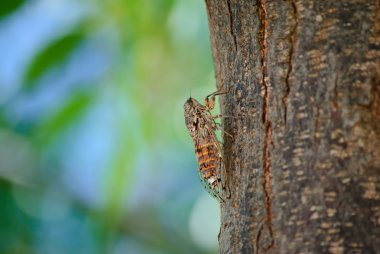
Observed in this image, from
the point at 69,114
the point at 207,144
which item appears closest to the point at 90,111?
the point at 69,114

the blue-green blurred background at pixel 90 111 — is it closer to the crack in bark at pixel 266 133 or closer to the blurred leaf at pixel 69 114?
the blurred leaf at pixel 69 114

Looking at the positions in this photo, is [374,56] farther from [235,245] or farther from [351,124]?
[235,245]

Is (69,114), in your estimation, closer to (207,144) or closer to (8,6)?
(8,6)

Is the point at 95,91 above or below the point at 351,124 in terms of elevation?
above

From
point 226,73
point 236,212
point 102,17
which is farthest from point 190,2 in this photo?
point 236,212

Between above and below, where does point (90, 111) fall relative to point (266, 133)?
above
